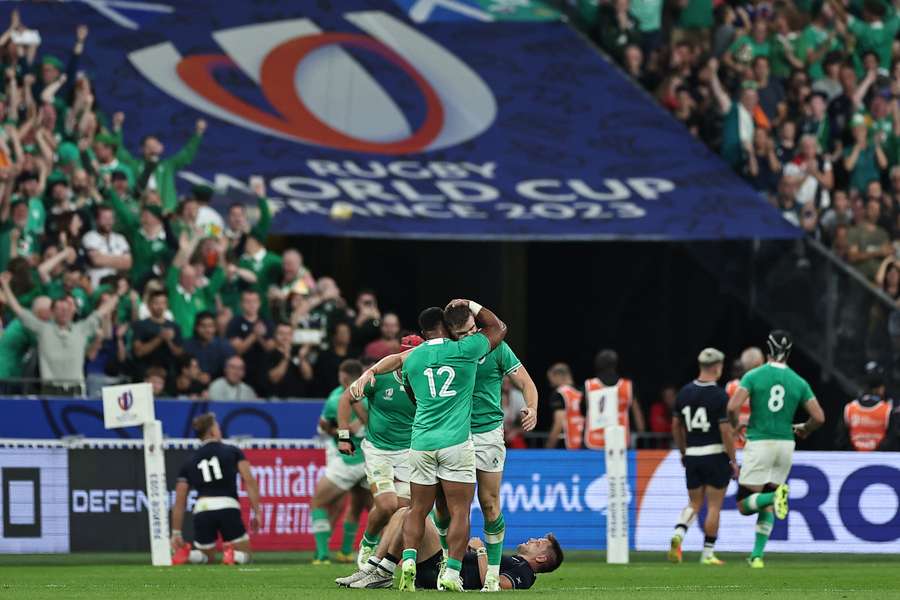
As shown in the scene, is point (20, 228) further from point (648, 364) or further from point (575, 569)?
point (648, 364)

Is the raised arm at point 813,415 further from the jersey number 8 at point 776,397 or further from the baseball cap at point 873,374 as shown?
the baseball cap at point 873,374

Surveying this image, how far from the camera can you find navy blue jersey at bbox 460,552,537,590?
1521 centimetres

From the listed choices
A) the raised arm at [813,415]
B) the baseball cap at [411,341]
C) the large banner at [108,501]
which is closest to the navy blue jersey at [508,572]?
the baseball cap at [411,341]

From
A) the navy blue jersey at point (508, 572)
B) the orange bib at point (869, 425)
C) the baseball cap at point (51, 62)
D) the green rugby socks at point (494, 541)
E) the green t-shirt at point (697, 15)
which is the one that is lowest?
the navy blue jersey at point (508, 572)

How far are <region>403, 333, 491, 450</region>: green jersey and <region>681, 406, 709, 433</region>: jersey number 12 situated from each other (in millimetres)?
5963

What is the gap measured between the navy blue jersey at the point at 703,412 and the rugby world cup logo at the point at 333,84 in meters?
9.95

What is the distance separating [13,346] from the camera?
75.4 ft

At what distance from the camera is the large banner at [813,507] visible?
2183cm

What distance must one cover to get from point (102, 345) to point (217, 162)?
18.4ft

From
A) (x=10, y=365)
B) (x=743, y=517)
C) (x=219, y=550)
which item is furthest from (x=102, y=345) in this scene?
(x=743, y=517)

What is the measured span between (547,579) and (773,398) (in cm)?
363

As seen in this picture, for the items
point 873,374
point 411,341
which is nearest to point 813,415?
point 873,374

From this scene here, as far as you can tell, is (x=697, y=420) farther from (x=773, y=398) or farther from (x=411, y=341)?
(x=411, y=341)

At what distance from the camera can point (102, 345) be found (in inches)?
931
